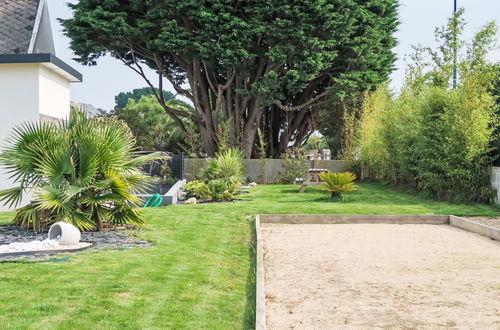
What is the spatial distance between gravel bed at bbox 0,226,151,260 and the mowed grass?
1.01ft

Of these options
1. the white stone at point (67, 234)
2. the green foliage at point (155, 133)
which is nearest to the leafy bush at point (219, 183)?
the white stone at point (67, 234)

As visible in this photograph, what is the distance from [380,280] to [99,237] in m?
4.29

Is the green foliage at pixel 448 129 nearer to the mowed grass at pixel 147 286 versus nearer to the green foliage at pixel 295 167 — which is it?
the green foliage at pixel 295 167

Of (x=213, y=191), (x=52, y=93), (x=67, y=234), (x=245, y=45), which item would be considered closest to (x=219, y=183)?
(x=213, y=191)

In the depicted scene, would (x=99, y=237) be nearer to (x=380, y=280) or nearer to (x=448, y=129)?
(x=380, y=280)

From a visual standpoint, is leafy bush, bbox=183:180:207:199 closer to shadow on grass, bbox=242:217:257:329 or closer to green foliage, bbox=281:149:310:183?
shadow on grass, bbox=242:217:257:329

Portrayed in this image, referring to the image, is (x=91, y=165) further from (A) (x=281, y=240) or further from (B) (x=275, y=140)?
(B) (x=275, y=140)

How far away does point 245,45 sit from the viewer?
2280 cm

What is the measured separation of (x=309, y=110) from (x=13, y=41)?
57.4 feet

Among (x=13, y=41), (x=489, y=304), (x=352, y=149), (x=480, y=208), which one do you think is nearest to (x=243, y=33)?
(x=352, y=149)

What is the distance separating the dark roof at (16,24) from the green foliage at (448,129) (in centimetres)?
1103

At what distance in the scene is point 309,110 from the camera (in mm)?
29625

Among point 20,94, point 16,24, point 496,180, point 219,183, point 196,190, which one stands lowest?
point 196,190

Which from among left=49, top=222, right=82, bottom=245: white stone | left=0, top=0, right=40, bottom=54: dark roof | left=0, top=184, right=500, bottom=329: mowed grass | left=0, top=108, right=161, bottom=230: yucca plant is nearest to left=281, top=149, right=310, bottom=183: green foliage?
left=0, top=0, right=40, bottom=54: dark roof
